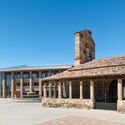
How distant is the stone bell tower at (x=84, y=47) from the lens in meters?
26.2

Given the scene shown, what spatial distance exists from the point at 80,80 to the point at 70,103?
309 cm

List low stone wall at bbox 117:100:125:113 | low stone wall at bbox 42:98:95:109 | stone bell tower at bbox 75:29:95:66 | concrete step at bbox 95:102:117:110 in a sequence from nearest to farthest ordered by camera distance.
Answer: low stone wall at bbox 117:100:125:113, low stone wall at bbox 42:98:95:109, concrete step at bbox 95:102:117:110, stone bell tower at bbox 75:29:95:66

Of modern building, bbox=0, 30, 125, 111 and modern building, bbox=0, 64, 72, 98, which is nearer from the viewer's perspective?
modern building, bbox=0, 30, 125, 111

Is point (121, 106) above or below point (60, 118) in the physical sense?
above

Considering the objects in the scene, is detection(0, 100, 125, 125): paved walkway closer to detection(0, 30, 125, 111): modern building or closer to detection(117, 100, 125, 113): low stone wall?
detection(117, 100, 125, 113): low stone wall

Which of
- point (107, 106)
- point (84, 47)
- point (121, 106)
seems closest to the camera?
point (121, 106)

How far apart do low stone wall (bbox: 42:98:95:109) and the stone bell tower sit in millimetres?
9335

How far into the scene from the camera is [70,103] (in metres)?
18.0

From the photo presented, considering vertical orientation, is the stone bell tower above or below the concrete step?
above

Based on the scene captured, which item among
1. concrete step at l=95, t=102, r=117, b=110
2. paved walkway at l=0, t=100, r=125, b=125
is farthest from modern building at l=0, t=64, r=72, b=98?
paved walkway at l=0, t=100, r=125, b=125

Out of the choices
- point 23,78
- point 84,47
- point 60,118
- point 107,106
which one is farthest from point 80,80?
point 23,78

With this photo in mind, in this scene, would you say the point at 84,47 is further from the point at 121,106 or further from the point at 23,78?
the point at 23,78

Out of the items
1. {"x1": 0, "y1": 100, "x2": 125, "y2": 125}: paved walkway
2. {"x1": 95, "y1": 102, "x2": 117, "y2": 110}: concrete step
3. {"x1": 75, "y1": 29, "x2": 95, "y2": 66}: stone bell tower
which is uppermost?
{"x1": 75, "y1": 29, "x2": 95, "y2": 66}: stone bell tower

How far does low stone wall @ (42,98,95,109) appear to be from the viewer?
16625 mm
